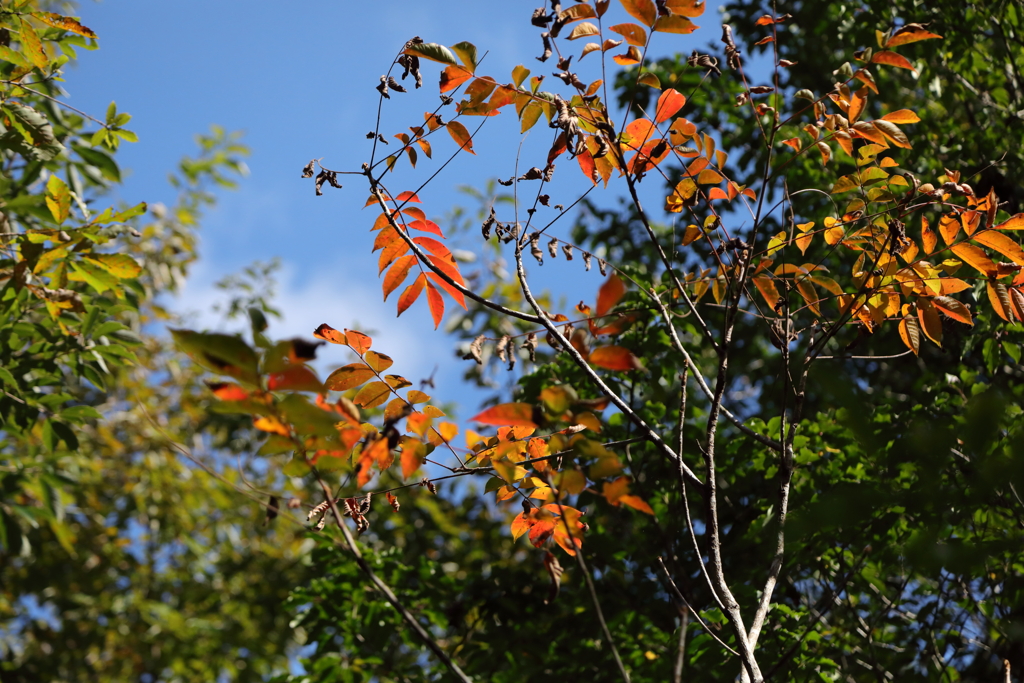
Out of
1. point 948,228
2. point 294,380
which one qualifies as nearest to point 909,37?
point 948,228

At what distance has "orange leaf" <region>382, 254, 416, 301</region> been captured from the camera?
1647 mm

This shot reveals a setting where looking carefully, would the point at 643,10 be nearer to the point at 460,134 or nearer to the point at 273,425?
the point at 460,134

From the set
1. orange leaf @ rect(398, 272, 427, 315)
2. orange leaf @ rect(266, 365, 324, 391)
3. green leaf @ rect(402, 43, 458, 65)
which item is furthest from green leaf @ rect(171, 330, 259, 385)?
green leaf @ rect(402, 43, 458, 65)

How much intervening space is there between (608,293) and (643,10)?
28.6 inches

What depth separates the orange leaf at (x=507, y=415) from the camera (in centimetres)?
105

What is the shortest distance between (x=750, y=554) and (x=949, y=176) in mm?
1313

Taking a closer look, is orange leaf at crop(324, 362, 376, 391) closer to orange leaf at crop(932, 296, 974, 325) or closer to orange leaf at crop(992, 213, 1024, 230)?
orange leaf at crop(932, 296, 974, 325)

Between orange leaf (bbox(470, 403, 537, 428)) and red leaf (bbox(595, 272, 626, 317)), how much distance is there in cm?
18

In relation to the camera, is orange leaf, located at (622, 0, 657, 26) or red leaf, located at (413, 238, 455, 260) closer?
orange leaf, located at (622, 0, 657, 26)

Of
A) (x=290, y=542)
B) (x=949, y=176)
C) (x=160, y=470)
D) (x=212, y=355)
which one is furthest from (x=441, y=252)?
(x=290, y=542)

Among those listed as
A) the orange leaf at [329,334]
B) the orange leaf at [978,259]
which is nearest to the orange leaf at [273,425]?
the orange leaf at [329,334]

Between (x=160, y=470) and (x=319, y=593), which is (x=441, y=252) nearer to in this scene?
(x=319, y=593)

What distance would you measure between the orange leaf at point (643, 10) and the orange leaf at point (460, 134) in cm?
45

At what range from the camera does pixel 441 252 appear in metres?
1.62
